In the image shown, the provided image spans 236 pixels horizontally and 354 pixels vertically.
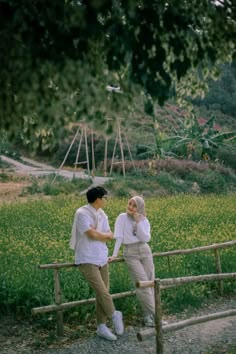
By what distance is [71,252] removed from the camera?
A: 11133 millimetres

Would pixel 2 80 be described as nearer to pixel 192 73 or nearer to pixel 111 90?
pixel 111 90

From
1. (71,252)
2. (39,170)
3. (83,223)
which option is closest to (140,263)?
(83,223)

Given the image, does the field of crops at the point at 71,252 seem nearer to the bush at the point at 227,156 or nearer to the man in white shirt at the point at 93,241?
the man in white shirt at the point at 93,241

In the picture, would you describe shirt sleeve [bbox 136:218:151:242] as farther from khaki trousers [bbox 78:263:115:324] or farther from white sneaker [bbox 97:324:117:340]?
white sneaker [bbox 97:324:117:340]

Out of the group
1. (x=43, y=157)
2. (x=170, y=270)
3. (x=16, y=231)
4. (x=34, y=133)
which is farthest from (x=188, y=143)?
(x=34, y=133)

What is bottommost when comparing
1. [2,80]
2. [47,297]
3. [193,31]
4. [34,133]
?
[47,297]

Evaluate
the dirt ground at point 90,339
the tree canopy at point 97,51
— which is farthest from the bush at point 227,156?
the tree canopy at point 97,51

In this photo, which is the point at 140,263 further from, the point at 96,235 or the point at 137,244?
the point at 96,235

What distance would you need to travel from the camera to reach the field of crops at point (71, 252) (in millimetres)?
8599

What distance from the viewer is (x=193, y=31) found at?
15.0 feet

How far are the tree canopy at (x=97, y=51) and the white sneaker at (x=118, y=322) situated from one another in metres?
3.22

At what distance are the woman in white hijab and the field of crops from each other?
73 centimetres

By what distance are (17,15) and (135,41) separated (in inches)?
31.2

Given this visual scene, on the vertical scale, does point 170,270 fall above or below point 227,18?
below
